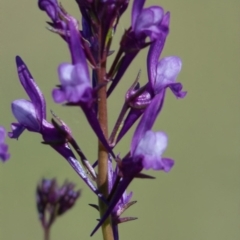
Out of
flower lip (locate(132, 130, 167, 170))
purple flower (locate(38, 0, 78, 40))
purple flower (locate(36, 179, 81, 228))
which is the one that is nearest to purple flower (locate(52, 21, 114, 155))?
purple flower (locate(38, 0, 78, 40))

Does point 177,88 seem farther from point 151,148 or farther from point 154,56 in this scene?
point 151,148

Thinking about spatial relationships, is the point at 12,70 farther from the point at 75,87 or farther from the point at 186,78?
the point at 75,87

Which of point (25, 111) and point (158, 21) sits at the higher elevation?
point (158, 21)

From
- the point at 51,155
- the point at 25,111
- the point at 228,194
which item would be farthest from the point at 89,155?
the point at 25,111

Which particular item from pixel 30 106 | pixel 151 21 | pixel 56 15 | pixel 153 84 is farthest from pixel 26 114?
pixel 151 21

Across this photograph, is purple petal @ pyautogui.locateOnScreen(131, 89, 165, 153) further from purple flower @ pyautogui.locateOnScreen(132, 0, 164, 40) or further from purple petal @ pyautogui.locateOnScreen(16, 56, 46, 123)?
purple petal @ pyautogui.locateOnScreen(16, 56, 46, 123)

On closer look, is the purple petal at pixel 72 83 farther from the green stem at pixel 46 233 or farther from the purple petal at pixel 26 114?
the green stem at pixel 46 233
